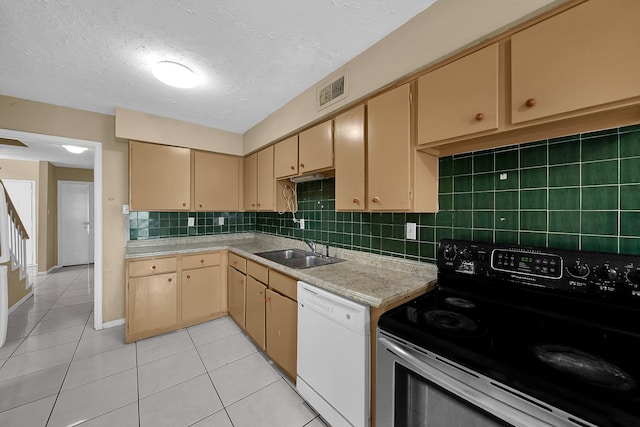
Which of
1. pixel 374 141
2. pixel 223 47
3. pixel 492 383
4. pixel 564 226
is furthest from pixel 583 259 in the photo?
pixel 223 47

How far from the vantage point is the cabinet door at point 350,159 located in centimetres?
164

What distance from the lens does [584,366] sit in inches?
28.8

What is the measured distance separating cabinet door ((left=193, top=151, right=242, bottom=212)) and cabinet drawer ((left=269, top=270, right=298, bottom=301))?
160 centimetres

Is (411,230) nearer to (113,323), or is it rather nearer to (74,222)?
(113,323)

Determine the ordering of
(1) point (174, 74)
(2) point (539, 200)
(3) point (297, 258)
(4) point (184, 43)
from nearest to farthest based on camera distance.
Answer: (2) point (539, 200)
(4) point (184, 43)
(1) point (174, 74)
(3) point (297, 258)

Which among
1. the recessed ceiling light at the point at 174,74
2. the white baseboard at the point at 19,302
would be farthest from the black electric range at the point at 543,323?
the white baseboard at the point at 19,302

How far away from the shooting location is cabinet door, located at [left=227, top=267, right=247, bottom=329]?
2555mm

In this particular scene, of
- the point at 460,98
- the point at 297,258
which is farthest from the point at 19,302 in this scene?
the point at 460,98

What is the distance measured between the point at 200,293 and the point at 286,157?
6.08 ft

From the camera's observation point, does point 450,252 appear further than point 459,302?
Yes

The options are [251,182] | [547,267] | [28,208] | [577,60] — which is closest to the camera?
[577,60]

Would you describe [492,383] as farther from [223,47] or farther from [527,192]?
[223,47]

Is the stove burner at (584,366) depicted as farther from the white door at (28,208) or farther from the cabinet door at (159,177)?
the white door at (28,208)

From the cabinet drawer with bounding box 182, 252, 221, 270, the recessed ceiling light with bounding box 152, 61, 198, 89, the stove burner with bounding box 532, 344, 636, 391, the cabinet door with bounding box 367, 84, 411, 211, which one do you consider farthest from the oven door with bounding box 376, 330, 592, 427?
the cabinet drawer with bounding box 182, 252, 221, 270
